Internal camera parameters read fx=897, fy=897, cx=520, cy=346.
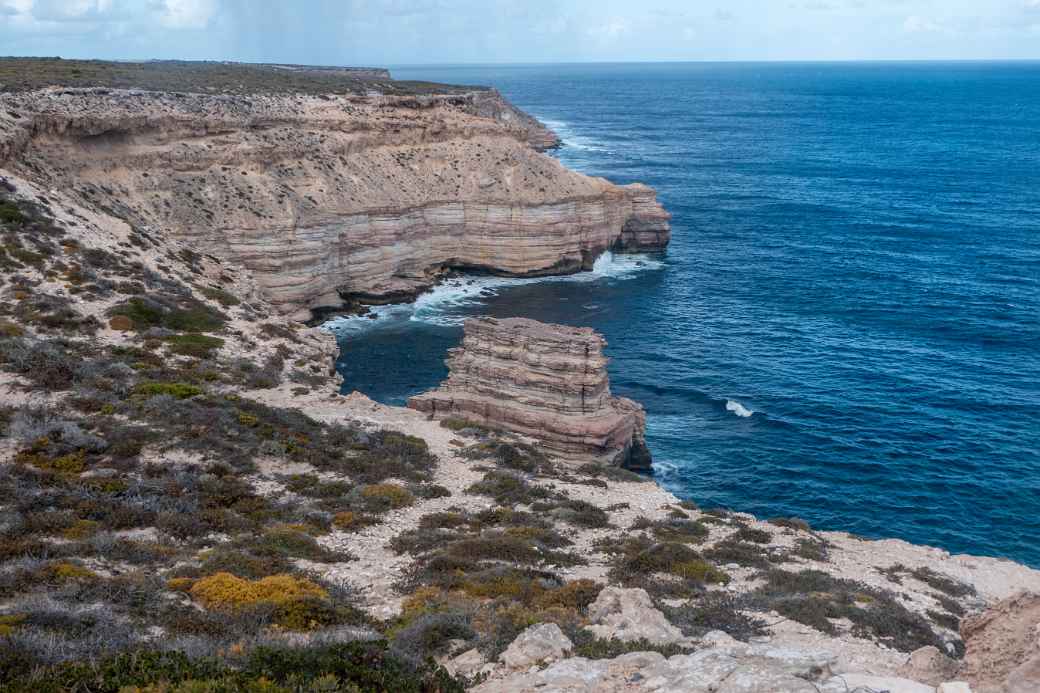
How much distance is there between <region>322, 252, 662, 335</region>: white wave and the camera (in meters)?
69.9

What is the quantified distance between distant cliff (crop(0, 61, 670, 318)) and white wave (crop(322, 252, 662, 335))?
4.41 feet

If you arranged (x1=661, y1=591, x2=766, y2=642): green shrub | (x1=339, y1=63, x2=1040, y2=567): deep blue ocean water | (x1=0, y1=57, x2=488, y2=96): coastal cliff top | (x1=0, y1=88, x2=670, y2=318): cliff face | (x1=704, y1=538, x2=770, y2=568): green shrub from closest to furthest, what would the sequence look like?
(x1=661, y1=591, x2=766, y2=642): green shrub, (x1=704, y1=538, x2=770, y2=568): green shrub, (x1=339, y1=63, x2=1040, y2=567): deep blue ocean water, (x1=0, y1=88, x2=670, y2=318): cliff face, (x1=0, y1=57, x2=488, y2=96): coastal cliff top

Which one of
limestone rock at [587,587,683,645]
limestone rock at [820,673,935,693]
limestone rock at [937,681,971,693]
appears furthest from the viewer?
limestone rock at [587,587,683,645]

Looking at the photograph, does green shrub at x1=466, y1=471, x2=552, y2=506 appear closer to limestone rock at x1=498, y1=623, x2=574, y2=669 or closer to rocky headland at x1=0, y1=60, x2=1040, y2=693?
rocky headland at x1=0, y1=60, x2=1040, y2=693

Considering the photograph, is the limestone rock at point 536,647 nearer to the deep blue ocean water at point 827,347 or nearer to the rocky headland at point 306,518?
the rocky headland at point 306,518

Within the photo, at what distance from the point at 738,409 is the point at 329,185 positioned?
128 ft

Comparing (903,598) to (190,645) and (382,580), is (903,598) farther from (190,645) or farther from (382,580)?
(190,645)

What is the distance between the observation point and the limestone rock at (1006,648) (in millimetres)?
→ 12938

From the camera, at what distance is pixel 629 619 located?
61.7ft

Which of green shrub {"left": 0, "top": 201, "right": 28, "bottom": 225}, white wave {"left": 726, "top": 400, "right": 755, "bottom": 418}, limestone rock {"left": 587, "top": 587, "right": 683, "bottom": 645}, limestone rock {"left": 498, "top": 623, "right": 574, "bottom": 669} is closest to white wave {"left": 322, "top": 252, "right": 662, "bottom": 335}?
white wave {"left": 726, "top": 400, "right": 755, "bottom": 418}

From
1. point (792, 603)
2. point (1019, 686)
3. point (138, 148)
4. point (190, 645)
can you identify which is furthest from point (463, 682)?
point (138, 148)

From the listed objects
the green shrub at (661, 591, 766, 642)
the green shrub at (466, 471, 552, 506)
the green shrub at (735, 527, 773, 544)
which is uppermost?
the green shrub at (661, 591, 766, 642)

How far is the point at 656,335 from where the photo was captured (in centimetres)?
6838

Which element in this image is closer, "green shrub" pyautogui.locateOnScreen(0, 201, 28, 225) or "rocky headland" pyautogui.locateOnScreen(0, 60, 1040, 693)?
"rocky headland" pyautogui.locateOnScreen(0, 60, 1040, 693)
